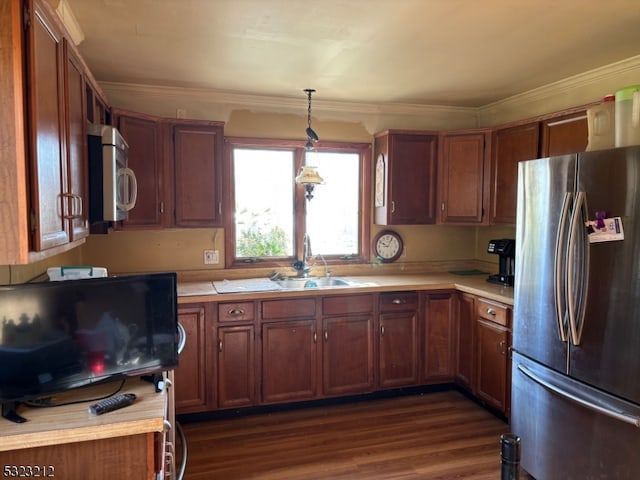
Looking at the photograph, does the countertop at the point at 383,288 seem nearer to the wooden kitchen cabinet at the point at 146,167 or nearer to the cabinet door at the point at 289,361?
the cabinet door at the point at 289,361

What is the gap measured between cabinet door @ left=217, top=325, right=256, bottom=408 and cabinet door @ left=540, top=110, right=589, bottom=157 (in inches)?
93.1

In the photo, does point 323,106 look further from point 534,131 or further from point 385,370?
point 385,370

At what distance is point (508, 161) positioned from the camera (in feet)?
10.5

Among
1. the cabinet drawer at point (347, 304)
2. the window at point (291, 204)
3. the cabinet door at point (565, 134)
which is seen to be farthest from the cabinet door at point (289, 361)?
the cabinet door at point (565, 134)

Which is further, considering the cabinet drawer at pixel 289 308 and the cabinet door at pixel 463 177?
the cabinet door at pixel 463 177

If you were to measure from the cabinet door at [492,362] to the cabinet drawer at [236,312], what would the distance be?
1636mm

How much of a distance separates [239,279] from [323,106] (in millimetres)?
1616

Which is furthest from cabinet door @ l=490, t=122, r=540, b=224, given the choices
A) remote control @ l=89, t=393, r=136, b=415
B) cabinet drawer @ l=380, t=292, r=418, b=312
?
remote control @ l=89, t=393, r=136, b=415

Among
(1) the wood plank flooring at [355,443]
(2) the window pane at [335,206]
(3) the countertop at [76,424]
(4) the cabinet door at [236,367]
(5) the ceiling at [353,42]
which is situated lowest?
(1) the wood plank flooring at [355,443]

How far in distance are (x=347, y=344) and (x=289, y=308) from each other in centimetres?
53

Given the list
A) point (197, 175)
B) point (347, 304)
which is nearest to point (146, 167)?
point (197, 175)

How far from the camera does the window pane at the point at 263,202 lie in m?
3.49

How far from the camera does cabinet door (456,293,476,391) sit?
10.3 ft

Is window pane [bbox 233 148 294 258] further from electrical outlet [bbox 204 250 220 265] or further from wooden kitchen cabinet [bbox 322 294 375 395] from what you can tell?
wooden kitchen cabinet [bbox 322 294 375 395]
